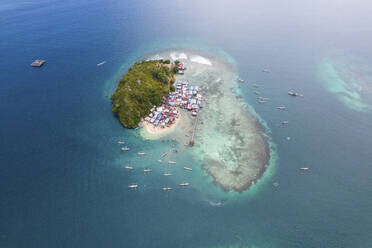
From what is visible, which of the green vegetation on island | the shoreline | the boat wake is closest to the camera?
the boat wake

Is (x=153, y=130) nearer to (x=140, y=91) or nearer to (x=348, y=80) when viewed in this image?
(x=140, y=91)

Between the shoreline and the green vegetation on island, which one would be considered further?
the green vegetation on island

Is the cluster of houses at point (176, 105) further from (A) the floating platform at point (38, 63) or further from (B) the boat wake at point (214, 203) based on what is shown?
(A) the floating platform at point (38, 63)

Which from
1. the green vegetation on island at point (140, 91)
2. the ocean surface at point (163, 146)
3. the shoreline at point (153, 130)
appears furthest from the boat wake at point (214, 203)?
the green vegetation on island at point (140, 91)

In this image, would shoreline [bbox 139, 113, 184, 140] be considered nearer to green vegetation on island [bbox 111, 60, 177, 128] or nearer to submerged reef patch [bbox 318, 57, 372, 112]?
green vegetation on island [bbox 111, 60, 177, 128]

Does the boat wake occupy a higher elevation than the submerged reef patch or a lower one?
lower

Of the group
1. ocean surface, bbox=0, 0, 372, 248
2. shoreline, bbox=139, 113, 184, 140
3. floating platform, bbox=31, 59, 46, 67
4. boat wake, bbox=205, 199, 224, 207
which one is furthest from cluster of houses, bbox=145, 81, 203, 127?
floating platform, bbox=31, 59, 46, 67

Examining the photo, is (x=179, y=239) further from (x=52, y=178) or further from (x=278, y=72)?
(x=278, y=72)

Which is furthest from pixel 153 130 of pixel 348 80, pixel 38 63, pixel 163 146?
pixel 348 80
